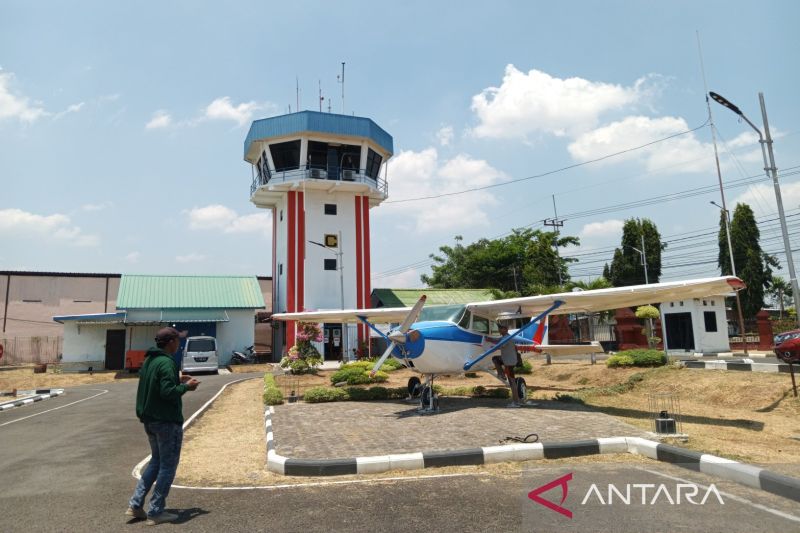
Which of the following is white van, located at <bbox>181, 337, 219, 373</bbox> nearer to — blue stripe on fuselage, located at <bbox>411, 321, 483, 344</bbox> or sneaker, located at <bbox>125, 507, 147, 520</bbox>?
blue stripe on fuselage, located at <bbox>411, 321, 483, 344</bbox>

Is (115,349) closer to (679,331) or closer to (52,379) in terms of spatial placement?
(52,379)

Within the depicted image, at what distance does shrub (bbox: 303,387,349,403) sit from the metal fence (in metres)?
33.1

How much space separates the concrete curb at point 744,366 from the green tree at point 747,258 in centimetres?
3000

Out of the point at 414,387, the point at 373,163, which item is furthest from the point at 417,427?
the point at 373,163

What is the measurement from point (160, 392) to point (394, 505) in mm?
2798

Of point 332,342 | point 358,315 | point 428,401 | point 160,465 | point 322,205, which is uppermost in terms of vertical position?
point 322,205

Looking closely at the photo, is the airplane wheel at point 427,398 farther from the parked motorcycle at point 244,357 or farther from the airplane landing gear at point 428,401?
the parked motorcycle at point 244,357

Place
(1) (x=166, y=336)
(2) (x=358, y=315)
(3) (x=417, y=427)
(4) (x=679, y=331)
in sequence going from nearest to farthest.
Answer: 1. (1) (x=166, y=336)
2. (3) (x=417, y=427)
3. (2) (x=358, y=315)
4. (4) (x=679, y=331)

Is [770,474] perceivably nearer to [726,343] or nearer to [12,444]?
[12,444]

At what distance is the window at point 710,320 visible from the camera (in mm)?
23750

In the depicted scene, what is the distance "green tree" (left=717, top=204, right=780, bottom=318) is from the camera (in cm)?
4109

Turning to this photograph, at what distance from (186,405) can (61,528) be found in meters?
10.4

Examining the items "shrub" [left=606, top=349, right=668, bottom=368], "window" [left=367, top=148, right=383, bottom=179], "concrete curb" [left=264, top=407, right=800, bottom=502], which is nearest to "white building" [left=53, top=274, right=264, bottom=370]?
"window" [left=367, top=148, right=383, bottom=179]

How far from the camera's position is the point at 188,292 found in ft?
119
